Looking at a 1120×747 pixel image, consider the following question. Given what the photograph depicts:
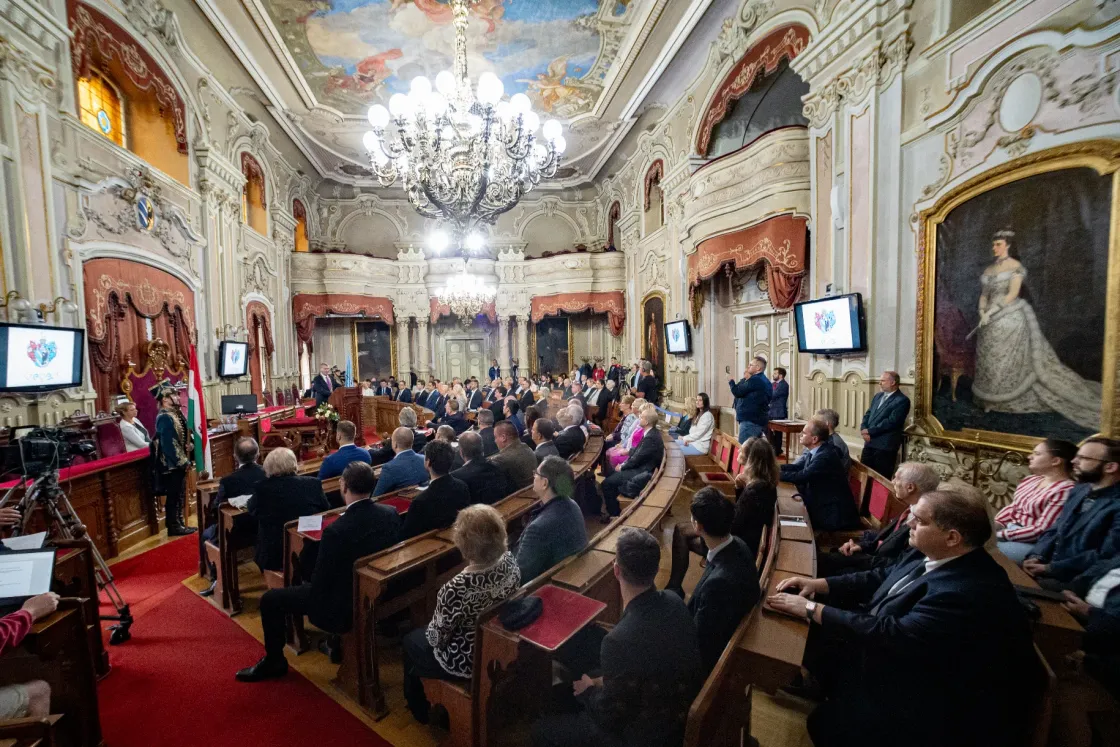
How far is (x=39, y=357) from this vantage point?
472 cm

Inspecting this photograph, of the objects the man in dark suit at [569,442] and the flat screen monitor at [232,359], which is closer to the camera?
the man in dark suit at [569,442]

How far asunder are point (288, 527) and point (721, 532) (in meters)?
2.55

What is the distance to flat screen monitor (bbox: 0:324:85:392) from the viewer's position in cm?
440

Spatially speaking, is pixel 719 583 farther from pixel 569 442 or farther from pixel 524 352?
pixel 524 352

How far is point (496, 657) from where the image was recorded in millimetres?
1795

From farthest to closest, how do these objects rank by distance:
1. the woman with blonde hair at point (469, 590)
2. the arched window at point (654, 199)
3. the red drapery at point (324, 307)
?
1. the red drapery at point (324, 307)
2. the arched window at point (654, 199)
3. the woman with blonde hair at point (469, 590)

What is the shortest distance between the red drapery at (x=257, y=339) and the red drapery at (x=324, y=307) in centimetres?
188

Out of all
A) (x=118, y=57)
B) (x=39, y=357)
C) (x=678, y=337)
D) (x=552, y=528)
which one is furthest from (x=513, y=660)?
(x=118, y=57)

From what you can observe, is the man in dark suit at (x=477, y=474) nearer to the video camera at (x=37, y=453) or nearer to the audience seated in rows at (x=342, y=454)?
the audience seated in rows at (x=342, y=454)

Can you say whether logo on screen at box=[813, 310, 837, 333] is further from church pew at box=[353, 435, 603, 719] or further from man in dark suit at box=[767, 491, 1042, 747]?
church pew at box=[353, 435, 603, 719]

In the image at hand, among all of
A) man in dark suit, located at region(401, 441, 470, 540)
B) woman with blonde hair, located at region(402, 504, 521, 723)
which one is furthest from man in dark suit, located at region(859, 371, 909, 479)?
woman with blonde hair, located at region(402, 504, 521, 723)

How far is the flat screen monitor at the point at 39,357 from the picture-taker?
4.40 m

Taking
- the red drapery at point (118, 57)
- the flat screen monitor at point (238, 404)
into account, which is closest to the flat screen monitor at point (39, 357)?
the flat screen monitor at point (238, 404)

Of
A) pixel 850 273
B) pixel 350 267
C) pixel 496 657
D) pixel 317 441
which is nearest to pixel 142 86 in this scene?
pixel 317 441
